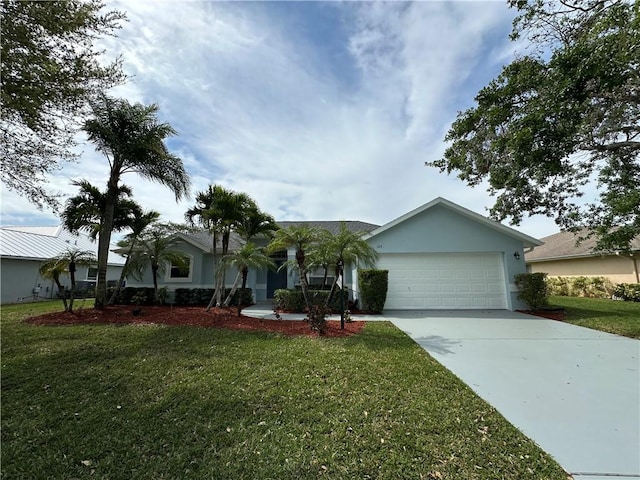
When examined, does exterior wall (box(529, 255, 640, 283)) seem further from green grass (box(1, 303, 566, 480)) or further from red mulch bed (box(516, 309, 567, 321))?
green grass (box(1, 303, 566, 480))

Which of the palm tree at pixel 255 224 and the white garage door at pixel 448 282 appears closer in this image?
the palm tree at pixel 255 224

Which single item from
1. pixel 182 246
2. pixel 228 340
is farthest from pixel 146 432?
pixel 182 246

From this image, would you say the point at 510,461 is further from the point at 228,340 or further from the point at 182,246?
the point at 182,246

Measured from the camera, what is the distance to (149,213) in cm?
1269

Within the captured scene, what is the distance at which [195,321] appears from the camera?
9.28 meters

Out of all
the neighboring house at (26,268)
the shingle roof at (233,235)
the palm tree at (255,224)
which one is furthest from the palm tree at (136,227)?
the palm tree at (255,224)

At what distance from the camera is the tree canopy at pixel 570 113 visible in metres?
6.88

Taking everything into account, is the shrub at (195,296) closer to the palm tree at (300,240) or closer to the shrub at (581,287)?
the palm tree at (300,240)

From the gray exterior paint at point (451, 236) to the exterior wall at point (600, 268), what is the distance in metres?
9.57

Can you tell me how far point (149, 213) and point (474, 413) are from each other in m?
13.9

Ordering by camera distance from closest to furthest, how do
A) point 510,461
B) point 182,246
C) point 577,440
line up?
point 510,461, point 577,440, point 182,246

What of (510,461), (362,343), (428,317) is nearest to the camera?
(510,461)

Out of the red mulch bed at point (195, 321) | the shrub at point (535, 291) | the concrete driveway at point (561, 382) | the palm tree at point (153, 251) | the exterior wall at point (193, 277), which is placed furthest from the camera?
the exterior wall at point (193, 277)

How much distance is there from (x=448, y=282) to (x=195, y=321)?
35.3ft
